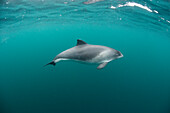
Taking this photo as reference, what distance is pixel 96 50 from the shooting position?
21.3ft

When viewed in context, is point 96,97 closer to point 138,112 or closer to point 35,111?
point 138,112

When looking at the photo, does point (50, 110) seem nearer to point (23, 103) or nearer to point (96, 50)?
point (23, 103)

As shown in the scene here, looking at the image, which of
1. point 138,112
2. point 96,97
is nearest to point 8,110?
point 96,97

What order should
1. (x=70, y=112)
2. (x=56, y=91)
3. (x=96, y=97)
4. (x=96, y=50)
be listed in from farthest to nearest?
1. (x=56, y=91)
2. (x=96, y=97)
3. (x=70, y=112)
4. (x=96, y=50)

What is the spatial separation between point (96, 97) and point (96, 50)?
6.30 meters

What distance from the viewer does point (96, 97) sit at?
1091 centimetres

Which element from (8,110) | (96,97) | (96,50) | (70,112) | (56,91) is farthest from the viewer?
(56,91)

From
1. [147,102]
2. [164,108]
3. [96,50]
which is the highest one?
[96,50]

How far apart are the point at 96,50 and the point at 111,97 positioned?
6.83 meters

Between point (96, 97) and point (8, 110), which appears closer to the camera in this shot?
point (8, 110)

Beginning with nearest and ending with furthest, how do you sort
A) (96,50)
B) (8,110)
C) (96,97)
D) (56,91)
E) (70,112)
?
(96,50) < (70,112) < (8,110) < (96,97) < (56,91)

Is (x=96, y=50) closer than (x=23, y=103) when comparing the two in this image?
Yes

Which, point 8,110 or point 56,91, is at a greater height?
point 56,91

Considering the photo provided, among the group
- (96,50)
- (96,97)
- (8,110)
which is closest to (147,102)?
(96,97)
